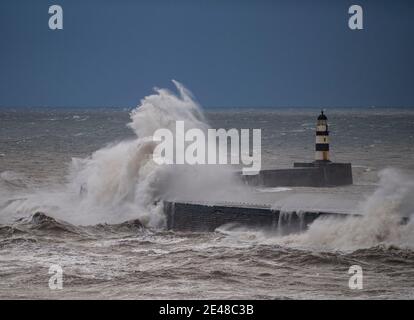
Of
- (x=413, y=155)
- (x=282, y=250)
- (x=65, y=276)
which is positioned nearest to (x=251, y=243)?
(x=282, y=250)

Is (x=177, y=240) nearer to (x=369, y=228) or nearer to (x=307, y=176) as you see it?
(x=369, y=228)

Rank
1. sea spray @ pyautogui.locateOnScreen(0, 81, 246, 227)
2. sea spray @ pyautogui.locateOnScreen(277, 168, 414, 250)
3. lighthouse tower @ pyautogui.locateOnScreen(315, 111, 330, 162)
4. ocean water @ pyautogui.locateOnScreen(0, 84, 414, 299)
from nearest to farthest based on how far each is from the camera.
→ 1. ocean water @ pyautogui.locateOnScreen(0, 84, 414, 299)
2. sea spray @ pyautogui.locateOnScreen(277, 168, 414, 250)
3. sea spray @ pyautogui.locateOnScreen(0, 81, 246, 227)
4. lighthouse tower @ pyautogui.locateOnScreen(315, 111, 330, 162)

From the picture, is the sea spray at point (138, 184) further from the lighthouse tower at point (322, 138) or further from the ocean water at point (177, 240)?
the lighthouse tower at point (322, 138)

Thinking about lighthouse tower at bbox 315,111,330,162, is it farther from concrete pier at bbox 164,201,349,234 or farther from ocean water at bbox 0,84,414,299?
concrete pier at bbox 164,201,349,234

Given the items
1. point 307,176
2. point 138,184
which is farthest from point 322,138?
point 138,184

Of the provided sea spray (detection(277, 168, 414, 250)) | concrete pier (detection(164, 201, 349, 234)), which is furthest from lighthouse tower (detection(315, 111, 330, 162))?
sea spray (detection(277, 168, 414, 250))

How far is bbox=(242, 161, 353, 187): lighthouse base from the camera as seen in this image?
40.4 ft

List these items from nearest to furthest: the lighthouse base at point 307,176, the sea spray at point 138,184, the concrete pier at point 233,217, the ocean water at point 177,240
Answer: the ocean water at point 177,240 → the concrete pier at point 233,217 → the sea spray at point 138,184 → the lighthouse base at point 307,176

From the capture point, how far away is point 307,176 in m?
12.8

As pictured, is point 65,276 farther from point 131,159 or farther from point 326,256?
Answer: point 131,159

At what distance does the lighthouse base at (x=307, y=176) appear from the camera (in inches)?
484

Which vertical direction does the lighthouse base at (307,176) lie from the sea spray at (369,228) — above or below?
above

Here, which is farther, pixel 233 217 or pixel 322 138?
pixel 322 138

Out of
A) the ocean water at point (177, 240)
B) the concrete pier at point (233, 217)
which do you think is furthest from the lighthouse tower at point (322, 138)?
the concrete pier at point (233, 217)
